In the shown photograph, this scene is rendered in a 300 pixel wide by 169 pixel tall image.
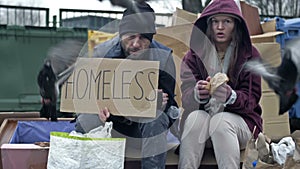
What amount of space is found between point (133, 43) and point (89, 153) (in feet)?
1.96

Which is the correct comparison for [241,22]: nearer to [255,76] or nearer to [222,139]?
[255,76]

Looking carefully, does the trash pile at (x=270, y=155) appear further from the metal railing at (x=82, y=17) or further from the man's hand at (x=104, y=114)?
the metal railing at (x=82, y=17)

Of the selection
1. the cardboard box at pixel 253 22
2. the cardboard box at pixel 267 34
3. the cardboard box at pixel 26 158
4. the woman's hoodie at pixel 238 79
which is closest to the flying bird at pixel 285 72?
the woman's hoodie at pixel 238 79

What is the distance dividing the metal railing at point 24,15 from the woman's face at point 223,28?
374cm

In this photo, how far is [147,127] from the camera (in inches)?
102

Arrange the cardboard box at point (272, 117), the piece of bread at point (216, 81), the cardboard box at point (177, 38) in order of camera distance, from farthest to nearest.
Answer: the cardboard box at point (272, 117) < the cardboard box at point (177, 38) < the piece of bread at point (216, 81)

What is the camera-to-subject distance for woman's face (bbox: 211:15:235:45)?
274 centimetres

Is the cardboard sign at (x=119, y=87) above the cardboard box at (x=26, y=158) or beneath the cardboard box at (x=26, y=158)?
above

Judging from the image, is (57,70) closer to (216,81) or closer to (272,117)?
(216,81)

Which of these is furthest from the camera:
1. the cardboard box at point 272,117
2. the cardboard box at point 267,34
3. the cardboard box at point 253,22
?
the cardboard box at point 253,22

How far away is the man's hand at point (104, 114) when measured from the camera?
2.59 m

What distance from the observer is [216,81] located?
8.38ft

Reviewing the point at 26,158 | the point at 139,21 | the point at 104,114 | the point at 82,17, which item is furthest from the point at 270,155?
the point at 82,17

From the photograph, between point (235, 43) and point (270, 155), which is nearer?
point (270, 155)
